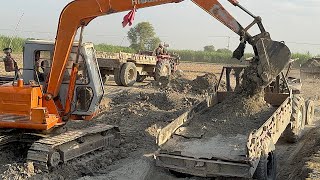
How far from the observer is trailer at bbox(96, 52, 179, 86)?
64.7ft

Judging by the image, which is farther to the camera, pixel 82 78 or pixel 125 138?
pixel 125 138

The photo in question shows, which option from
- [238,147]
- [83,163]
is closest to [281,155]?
[238,147]

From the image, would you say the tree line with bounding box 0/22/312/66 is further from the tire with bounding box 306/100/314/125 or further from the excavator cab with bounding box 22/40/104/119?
the excavator cab with bounding box 22/40/104/119

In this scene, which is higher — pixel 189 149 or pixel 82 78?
pixel 82 78

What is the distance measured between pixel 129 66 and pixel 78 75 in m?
11.5

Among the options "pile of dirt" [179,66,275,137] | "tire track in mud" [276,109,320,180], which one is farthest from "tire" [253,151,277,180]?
"pile of dirt" [179,66,275,137]

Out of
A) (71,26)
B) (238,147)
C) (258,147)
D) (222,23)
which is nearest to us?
(258,147)

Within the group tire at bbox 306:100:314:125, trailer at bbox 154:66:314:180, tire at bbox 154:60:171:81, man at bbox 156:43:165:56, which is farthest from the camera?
man at bbox 156:43:165:56

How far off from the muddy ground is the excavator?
253 mm

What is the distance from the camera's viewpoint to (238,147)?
8.05 metres

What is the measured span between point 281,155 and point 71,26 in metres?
5.39

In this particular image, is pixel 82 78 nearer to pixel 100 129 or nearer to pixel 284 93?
pixel 100 129

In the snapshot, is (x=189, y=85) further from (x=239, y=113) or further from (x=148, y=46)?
(x=148, y=46)

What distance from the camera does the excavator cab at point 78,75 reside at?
8.72 metres
